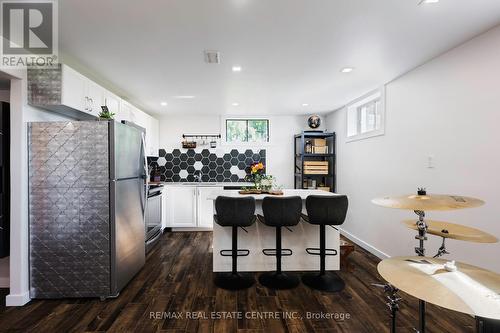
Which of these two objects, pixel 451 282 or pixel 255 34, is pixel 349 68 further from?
pixel 451 282

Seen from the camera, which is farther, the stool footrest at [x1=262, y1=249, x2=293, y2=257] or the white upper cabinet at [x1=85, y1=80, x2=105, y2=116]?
the stool footrest at [x1=262, y1=249, x2=293, y2=257]

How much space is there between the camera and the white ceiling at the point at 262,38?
1.60m

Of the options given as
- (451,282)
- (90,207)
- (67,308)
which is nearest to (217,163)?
(90,207)

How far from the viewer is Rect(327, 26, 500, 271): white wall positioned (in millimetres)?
1886

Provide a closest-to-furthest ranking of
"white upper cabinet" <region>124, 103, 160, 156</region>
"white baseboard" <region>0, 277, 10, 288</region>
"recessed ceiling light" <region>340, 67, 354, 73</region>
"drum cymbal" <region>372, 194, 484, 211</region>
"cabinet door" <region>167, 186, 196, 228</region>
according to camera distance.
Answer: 1. "drum cymbal" <region>372, 194, 484, 211</region>
2. "white baseboard" <region>0, 277, 10, 288</region>
3. "recessed ceiling light" <region>340, 67, 354, 73</region>
4. "white upper cabinet" <region>124, 103, 160, 156</region>
5. "cabinet door" <region>167, 186, 196, 228</region>

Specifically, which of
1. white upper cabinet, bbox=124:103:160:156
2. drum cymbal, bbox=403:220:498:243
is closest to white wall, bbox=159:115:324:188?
white upper cabinet, bbox=124:103:160:156

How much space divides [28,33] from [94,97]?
76 centimetres

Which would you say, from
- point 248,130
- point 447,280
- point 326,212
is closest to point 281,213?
point 326,212

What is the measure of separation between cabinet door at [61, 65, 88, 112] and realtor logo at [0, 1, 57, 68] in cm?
15

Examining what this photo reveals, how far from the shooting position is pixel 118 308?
6.95 feet

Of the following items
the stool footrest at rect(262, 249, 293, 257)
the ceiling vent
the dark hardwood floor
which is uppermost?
the ceiling vent

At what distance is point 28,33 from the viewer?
6.29 ft

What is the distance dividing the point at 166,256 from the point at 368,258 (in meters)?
2.82

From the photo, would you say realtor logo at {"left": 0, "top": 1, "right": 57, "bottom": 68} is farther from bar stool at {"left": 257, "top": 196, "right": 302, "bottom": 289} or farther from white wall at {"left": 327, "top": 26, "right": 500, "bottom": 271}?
white wall at {"left": 327, "top": 26, "right": 500, "bottom": 271}
